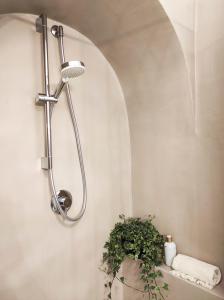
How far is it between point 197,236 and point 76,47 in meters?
1.21

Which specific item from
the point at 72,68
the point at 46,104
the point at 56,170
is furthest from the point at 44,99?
the point at 56,170

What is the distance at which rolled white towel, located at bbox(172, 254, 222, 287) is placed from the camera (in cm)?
122

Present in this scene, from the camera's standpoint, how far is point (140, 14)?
123 centimetres

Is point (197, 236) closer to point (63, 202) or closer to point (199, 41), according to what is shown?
point (63, 202)

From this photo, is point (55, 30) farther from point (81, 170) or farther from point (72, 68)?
point (81, 170)

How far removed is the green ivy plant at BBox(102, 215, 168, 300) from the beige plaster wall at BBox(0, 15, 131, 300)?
73 millimetres

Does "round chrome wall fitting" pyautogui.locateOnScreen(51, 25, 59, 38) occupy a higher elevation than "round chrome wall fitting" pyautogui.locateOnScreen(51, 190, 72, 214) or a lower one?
higher

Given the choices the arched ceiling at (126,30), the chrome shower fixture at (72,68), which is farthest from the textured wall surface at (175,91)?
the chrome shower fixture at (72,68)

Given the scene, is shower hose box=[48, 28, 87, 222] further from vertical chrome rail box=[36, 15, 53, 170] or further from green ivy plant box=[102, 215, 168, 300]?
green ivy plant box=[102, 215, 168, 300]

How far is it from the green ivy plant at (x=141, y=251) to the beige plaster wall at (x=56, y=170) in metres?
0.07

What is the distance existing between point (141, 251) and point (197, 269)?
30cm

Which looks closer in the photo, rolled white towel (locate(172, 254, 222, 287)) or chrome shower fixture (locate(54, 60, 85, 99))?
chrome shower fixture (locate(54, 60, 85, 99))

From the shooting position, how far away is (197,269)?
1274 millimetres

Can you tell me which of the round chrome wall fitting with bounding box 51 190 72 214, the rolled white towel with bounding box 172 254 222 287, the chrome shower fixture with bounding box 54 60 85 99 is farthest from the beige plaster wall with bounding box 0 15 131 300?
the rolled white towel with bounding box 172 254 222 287
